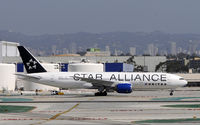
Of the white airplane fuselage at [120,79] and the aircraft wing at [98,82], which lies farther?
the white airplane fuselage at [120,79]

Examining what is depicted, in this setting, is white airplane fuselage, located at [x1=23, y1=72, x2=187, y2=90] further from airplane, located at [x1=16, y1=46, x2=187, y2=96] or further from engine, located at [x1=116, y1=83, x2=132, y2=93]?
engine, located at [x1=116, y1=83, x2=132, y2=93]

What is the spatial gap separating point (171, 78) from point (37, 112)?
33406 millimetres

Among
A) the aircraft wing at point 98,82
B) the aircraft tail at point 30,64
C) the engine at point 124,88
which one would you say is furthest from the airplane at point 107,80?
the aircraft tail at point 30,64

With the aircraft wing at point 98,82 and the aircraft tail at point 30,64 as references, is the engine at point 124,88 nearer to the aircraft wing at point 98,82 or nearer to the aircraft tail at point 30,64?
the aircraft wing at point 98,82

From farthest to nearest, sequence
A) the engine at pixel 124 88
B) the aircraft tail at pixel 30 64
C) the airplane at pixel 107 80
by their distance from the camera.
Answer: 1. the aircraft tail at pixel 30 64
2. the airplane at pixel 107 80
3. the engine at pixel 124 88

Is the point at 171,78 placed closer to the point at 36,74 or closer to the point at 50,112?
the point at 36,74

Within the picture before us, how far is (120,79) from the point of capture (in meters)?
69.9

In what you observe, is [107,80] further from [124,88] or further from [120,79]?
[124,88]

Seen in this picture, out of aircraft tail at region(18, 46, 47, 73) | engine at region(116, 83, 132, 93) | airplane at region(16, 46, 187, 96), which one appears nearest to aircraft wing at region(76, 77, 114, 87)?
airplane at region(16, 46, 187, 96)

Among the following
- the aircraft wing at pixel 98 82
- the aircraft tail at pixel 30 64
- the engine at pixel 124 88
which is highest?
the aircraft tail at pixel 30 64

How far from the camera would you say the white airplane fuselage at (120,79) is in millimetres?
69812

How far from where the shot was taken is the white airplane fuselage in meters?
69.8

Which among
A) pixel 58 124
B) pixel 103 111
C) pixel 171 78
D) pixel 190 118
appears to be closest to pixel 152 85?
pixel 171 78

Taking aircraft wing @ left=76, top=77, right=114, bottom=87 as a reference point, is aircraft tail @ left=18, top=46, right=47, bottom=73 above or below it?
above
